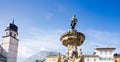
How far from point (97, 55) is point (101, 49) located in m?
2.70

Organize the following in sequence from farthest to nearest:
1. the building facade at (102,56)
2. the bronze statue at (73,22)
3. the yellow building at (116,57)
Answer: the building facade at (102,56) < the yellow building at (116,57) < the bronze statue at (73,22)

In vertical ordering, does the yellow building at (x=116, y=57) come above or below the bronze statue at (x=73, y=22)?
below

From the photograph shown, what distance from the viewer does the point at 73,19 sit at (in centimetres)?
2209

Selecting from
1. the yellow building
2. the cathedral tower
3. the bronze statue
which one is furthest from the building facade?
the bronze statue

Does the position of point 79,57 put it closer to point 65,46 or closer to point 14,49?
point 65,46

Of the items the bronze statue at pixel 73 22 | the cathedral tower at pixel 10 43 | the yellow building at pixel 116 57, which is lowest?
the yellow building at pixel 116 57

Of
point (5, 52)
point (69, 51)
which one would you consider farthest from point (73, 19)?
point (5, 52)

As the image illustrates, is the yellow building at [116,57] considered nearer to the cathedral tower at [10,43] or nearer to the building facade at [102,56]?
the building facade at [102,56]

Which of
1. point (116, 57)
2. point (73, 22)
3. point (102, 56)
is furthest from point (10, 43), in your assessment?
point (73, 22)

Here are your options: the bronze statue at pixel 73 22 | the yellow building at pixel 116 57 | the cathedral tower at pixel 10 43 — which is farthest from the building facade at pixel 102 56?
the bronze statue at pixel 73 22

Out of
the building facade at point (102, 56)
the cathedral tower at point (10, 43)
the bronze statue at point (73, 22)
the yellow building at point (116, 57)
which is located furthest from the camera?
the cathedral tower at point (10, 43)

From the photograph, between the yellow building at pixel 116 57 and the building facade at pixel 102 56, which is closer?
the yellow building at pixel 116 57

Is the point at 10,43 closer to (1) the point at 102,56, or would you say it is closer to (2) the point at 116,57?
(1) the point at 102,56

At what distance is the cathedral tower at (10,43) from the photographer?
85.7m
